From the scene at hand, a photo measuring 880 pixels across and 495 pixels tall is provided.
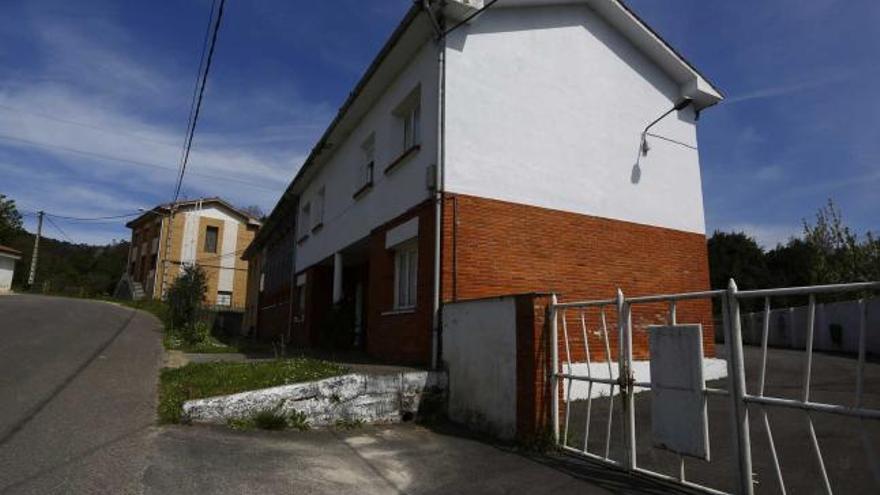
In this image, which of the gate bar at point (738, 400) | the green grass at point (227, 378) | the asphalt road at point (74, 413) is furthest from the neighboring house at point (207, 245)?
the gate bar at point (738, 400)

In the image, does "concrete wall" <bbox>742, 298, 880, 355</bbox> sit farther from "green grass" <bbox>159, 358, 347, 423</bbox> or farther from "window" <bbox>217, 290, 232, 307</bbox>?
"window" <bbox>217, 290, 232, 307</bbox>

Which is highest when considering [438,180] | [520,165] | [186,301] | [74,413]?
[520,165]

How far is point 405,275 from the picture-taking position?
10.9 meters

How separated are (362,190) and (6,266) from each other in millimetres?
37808

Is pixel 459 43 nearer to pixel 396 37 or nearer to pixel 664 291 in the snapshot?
pixel 396 37

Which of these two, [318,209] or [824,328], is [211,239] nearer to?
[318,209]

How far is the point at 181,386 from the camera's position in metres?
8.52

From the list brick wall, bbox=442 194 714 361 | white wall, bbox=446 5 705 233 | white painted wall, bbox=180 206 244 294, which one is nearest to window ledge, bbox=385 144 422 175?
white wall, bbox=446 5 705 233

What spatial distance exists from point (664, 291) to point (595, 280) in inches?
66.6

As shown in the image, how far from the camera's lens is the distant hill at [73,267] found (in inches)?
2044

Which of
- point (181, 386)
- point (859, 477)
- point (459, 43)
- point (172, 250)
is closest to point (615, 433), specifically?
point (859, 477)

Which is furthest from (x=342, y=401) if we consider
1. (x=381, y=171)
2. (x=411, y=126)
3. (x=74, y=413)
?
(x=411, y=126)

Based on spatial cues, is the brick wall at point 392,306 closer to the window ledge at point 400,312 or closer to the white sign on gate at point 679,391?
the window ledge at point 400,312

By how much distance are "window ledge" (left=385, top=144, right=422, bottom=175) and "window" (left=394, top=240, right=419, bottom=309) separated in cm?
151
